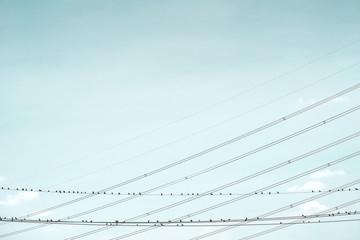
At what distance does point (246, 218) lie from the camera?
29609 millimetres

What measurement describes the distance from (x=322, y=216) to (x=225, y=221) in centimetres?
822

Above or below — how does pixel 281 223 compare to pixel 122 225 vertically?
below

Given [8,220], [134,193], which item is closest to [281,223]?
[134,193]

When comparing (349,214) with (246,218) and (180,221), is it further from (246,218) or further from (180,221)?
(180,221)

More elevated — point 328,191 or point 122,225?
point 122,225

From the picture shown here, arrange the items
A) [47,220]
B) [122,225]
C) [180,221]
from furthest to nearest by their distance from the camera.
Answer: [47,220]
[122,225]
[180,221]

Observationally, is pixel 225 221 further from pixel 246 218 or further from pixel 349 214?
pixel 349 214

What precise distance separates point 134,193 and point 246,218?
10.5 meters

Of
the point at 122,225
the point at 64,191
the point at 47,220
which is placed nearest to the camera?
the point at 122,225

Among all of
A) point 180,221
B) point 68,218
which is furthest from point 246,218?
point 68,218

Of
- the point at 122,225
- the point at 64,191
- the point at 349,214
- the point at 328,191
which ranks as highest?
the point at 64,191

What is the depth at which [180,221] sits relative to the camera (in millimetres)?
28328

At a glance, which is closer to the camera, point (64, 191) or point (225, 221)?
point (225, 221)

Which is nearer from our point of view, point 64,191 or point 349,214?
point 349,214
